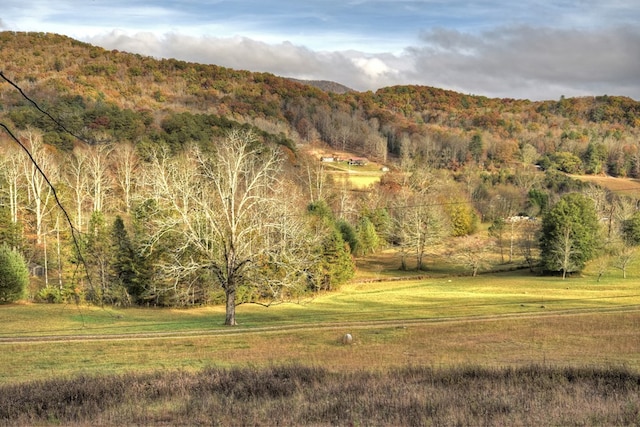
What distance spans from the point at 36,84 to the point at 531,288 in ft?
404

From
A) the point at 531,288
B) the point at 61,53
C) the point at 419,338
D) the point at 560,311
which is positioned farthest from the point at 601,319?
the point at 61,53

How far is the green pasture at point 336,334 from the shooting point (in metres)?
19.7

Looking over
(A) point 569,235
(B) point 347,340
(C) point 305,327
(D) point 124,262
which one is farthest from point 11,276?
(A) point 569,235

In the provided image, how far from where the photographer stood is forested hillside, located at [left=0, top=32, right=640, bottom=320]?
35938 millimetres

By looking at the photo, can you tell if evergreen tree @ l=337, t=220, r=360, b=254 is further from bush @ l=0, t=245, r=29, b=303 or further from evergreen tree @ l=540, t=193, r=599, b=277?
bush @ l=0, t=245, r=29, b=303

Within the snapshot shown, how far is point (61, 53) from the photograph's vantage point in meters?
166

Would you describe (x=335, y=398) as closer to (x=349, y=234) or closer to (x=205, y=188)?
(x=205, y=188)

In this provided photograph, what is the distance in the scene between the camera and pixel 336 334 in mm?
27438

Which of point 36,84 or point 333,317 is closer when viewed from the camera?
point 333,317

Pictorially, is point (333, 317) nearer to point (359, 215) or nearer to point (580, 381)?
point (580, 381)

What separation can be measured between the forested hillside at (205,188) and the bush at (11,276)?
9.18 ft

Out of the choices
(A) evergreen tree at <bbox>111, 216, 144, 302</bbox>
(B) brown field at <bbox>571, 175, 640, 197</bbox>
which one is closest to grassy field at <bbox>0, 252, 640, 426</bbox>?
(A) evergreen tree at <bbox>111, 216, 144, 302</bbox>

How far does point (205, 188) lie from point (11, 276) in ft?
52.6

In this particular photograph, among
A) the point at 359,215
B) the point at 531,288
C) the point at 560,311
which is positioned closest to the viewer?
the point at 560,311
